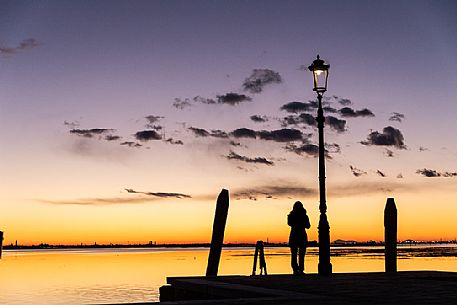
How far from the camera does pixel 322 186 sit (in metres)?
19.6

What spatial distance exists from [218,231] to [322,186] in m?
5.69

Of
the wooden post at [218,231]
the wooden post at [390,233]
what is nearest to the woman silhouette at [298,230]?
the wooden post at [218,231]

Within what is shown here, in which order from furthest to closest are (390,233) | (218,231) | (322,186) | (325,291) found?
1. (218,231)
2. (390,233)
3. (322,186)
4. (325,291)

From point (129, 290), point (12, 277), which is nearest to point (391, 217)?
point (129, 290)

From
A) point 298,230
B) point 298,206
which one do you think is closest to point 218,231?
point 298,230

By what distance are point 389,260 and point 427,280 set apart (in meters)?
5.31

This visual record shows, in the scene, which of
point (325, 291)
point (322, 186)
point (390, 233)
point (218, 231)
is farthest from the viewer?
point (218, 231)

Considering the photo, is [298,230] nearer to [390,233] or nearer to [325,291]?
[390,233]

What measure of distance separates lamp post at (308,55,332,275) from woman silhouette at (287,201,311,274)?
1011 mm

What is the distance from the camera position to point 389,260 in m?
23.0

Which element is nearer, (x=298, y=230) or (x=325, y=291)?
(x=325, y=291)

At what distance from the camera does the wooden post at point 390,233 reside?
75.7 ft

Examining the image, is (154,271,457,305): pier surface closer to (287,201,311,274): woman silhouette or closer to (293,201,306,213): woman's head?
(287,201,311,274): woman silhouette

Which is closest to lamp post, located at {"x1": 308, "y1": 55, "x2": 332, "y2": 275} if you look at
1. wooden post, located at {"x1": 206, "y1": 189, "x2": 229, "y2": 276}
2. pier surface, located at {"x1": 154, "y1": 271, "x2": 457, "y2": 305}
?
pier surface, located at {"x1": 154, "y1": 271, "x2": 457, "y2": 305}
